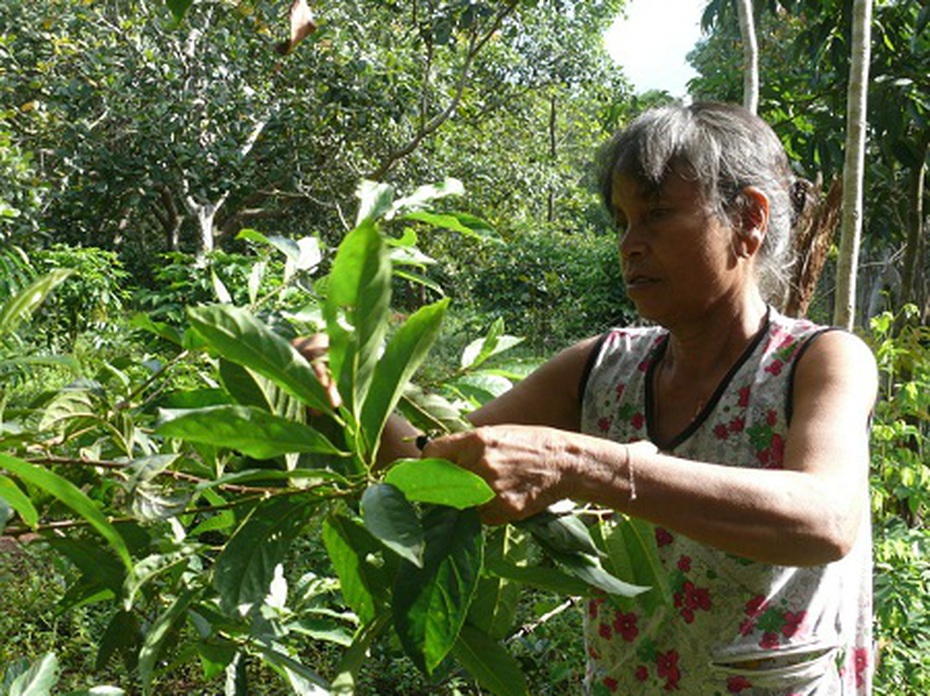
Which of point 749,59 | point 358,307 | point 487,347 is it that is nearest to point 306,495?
point 358,307

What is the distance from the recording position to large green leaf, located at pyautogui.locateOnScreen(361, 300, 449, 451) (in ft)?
2.05

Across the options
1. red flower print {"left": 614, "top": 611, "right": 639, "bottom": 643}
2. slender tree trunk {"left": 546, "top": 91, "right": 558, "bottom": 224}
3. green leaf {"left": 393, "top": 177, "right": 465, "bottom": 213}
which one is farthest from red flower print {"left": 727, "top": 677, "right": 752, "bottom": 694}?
slender tree trunk {"left": 546, "top": 91, "right": 558, "bottom": 224}

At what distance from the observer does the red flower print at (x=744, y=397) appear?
118cm

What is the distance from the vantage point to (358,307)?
60 centimetres

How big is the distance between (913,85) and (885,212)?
1060 mm

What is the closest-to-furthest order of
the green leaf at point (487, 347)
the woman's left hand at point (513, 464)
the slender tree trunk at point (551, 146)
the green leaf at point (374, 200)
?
the woman's left hand at point (513, 464) → the green leaf at point (374, 200) → the green leaf at point (487, 347) → the slender tree trunk at point (551, 146)

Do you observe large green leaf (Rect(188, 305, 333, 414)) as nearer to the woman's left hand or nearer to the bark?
the woman's left hand

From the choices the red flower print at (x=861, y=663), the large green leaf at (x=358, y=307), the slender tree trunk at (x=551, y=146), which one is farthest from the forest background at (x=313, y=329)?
the slender tree trunk at (x=551, y=146)

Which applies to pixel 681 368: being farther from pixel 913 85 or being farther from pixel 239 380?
pixel 913 85

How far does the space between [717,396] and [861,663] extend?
0.38 m

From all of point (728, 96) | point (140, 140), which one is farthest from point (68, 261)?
point (728, 96)

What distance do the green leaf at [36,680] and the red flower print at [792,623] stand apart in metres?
0.73

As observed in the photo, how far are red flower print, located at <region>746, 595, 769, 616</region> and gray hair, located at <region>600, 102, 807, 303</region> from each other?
0.38m

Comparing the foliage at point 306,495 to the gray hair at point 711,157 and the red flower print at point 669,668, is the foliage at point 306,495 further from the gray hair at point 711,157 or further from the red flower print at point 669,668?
the red flower print at point 669,668
